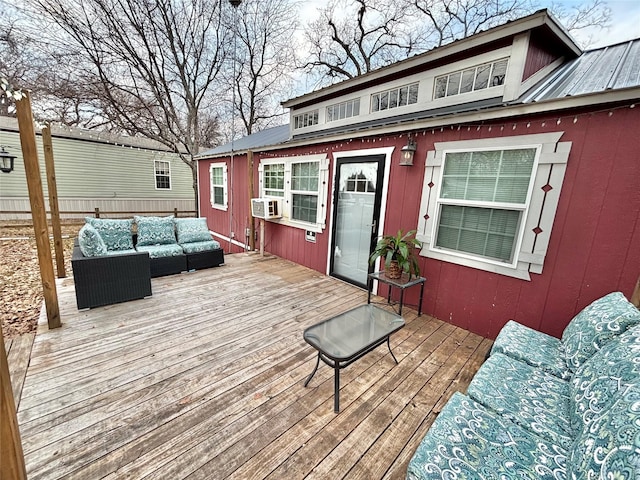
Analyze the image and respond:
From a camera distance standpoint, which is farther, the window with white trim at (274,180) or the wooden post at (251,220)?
the wooden post at (251,220)

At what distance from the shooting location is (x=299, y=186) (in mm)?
5301

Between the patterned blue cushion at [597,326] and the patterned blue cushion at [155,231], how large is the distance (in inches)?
214

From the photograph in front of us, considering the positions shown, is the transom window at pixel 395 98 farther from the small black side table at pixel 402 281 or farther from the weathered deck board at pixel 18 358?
the weathered deck board at pixel 18 358

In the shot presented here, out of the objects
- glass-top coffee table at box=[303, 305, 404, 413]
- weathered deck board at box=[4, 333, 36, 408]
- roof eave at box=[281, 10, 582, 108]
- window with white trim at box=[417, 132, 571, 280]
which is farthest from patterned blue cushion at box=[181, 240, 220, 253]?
roof eave at box=[281, 10, 582, 108]

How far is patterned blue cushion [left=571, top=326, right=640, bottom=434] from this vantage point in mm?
1174

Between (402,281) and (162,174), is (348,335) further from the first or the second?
(162,174)

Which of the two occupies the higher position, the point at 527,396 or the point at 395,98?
the point at 395,98

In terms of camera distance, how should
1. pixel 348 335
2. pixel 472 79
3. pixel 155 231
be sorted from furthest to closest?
pixel 155 231 → pixel 472 79 → pixel 348 335

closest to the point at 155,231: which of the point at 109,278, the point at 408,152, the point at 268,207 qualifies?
the point at 109,278

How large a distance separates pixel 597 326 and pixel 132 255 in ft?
15.1

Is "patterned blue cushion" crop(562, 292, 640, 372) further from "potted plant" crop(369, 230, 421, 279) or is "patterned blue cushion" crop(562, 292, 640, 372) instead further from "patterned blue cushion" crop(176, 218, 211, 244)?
"patterned blue cushion" crop(176, 218, 211, 244)

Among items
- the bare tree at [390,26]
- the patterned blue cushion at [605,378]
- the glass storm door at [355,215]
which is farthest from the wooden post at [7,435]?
the bare tree at [390,26]

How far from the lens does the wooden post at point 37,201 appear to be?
2465 millimetres

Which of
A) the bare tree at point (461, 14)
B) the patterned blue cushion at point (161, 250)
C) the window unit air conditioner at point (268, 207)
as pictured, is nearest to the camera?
the patterned blue cushion at point (161, 250)
